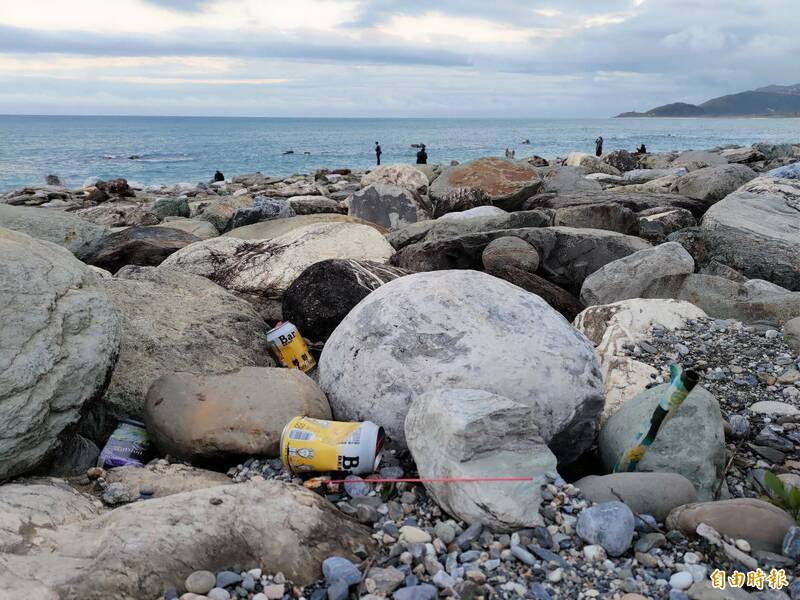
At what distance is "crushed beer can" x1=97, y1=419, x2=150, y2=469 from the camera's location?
3953 mm

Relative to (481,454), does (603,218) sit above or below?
above

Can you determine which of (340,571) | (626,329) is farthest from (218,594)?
(626,329)

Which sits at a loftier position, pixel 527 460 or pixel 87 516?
pixel 527 460

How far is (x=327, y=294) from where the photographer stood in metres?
5.45

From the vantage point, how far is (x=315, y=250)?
673 centimetres

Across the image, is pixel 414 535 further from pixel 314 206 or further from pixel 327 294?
pixel 314 206

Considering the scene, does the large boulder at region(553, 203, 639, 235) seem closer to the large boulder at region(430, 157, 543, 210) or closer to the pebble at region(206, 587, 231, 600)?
the large boulder at region(430, 157, 543, 210)

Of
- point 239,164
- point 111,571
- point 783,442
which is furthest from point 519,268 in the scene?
point 239,164

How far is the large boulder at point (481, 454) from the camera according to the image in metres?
2.95

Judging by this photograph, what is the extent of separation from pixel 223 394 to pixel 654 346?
3.23 meters

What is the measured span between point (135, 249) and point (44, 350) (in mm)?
4721

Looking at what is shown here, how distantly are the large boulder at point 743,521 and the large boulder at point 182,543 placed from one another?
140cm

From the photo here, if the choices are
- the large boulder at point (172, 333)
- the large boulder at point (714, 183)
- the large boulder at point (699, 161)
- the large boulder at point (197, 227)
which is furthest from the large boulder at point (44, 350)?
the large boulder at point (699, 161)

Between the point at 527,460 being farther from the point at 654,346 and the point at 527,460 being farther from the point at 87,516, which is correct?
the point at 654,346
